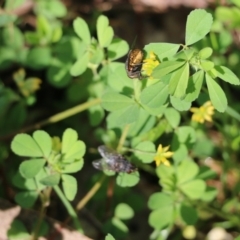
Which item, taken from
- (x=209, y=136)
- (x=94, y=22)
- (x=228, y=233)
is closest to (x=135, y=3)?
(x=94, y=22)

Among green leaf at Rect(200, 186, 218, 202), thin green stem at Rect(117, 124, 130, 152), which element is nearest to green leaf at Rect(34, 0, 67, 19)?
thin green stem at Rect(117, 124, 130, 152)

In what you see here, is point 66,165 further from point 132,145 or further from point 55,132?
point 55,132

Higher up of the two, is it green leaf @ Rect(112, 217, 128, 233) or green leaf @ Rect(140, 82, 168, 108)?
green leaf @ Rect(140, 82, 168, 108)

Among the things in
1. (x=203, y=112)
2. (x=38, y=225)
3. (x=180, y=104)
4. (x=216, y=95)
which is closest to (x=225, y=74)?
(x=216, y=95)

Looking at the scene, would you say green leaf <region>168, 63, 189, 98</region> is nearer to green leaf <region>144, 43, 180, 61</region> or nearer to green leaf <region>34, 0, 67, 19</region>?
green leaf <region>144, 43, 180, 61</region>

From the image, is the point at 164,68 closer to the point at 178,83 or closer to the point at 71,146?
the point at 178,83
